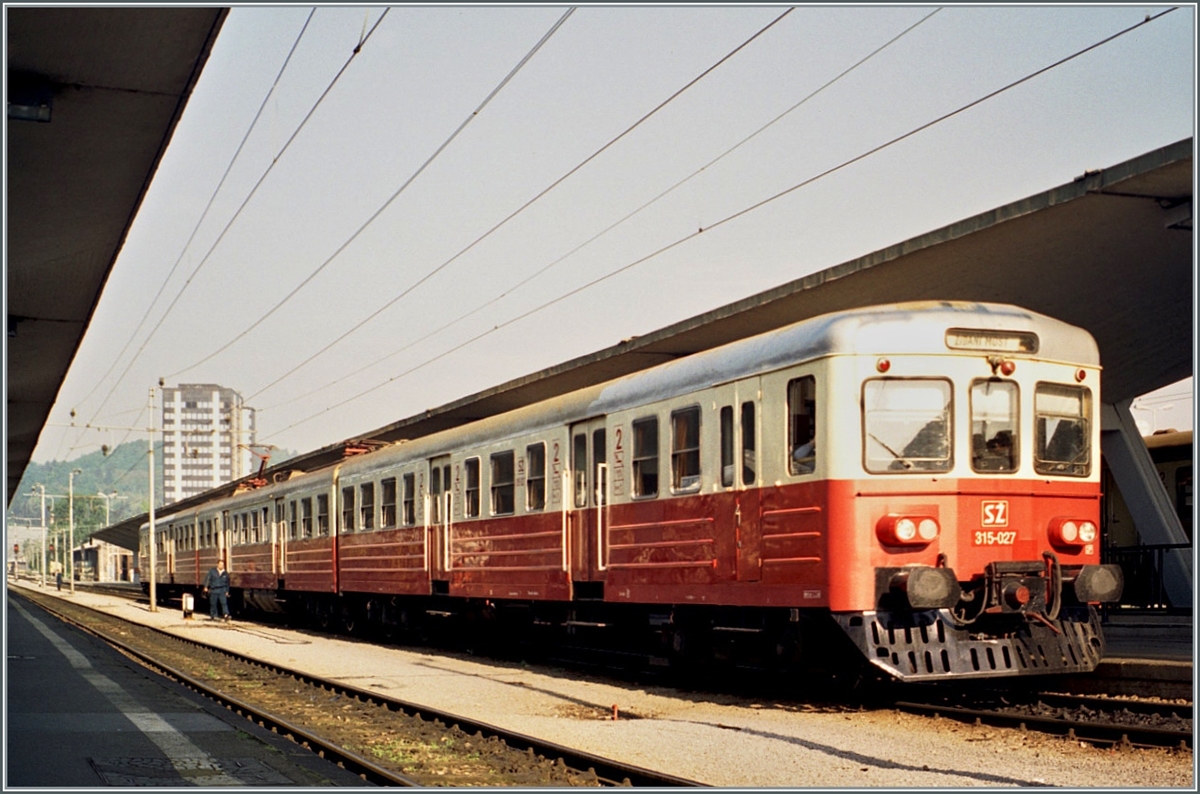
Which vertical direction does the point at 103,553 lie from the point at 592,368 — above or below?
below

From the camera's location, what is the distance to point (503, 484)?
18.3 meters

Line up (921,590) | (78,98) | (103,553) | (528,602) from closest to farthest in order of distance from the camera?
(78,98) → (921,590) → (528,602) → (103,553)

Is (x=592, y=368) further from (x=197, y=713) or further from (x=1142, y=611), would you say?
(x=197, y=713)

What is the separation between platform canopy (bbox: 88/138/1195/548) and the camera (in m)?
14.0

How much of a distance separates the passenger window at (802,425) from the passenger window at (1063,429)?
2.01 metres

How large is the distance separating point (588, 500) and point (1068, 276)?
20.8ft

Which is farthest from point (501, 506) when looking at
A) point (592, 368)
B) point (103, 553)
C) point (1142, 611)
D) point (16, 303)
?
point (103, 553)

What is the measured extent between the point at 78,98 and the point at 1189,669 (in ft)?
32.2

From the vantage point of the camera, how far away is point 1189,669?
11.7m

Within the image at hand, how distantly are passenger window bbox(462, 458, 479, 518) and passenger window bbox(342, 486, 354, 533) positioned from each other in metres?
6.30

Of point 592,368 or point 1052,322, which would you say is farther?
point 592,368

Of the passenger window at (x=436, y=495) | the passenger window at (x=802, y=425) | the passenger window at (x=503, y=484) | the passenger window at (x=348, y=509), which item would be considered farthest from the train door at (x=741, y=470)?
the passenger window at (x=348, y=509)

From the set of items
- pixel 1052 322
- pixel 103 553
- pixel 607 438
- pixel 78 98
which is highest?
pixel 78 98

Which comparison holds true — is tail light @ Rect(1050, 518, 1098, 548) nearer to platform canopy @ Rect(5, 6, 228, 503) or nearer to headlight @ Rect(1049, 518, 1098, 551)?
headlight @ Rect(1049, 518, 1098, 551)
